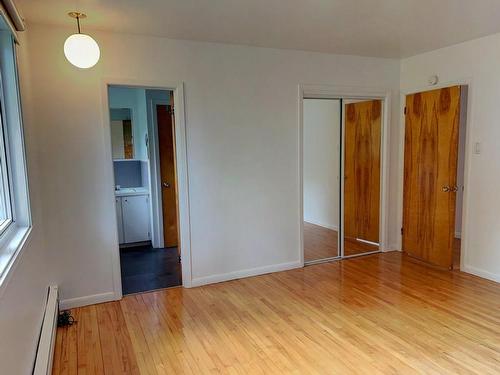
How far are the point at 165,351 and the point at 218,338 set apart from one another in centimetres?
41

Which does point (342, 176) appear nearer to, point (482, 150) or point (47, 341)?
point (482, 150)

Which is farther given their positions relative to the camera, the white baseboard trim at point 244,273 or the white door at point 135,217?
the white door at point 135,217

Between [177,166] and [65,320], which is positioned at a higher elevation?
[177,166]

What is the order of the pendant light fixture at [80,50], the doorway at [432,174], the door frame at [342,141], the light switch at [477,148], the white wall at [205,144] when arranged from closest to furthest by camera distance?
the pendant light fixture at [80,50] < the white wall at [205,144] < the light switch at [477,148] < the doorway at [432,174] < the door frame at [342,141]

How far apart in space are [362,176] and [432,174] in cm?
103

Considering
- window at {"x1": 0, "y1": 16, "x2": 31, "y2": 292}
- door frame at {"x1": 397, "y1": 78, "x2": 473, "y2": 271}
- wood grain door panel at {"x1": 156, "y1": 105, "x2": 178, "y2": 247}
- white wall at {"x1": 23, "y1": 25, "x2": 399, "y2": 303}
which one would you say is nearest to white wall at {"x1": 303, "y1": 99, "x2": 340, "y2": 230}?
door frame at {"x1": 397, "y1": 78, "x2": 473, "y2": 271}

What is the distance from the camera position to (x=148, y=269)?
14.6 ft

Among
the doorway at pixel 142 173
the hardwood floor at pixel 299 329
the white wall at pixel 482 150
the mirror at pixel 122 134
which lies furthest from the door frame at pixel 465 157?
the mirror at pixel 122 134

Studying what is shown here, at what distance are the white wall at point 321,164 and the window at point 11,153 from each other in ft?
13.2

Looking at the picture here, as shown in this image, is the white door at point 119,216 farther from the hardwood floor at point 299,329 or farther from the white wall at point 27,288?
the white wall at point 27,288

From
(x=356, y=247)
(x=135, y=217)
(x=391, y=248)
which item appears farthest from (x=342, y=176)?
(x=135, y=217)

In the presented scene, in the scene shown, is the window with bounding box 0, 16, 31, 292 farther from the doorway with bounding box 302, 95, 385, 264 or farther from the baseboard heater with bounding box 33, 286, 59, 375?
the doorway with bounding box 302, 95, 385, 264

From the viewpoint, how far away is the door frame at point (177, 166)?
3.34 meters

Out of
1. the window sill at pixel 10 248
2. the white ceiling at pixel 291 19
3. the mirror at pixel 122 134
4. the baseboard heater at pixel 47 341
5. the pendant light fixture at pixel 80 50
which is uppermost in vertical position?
the white ceiling at pixel 291 19
